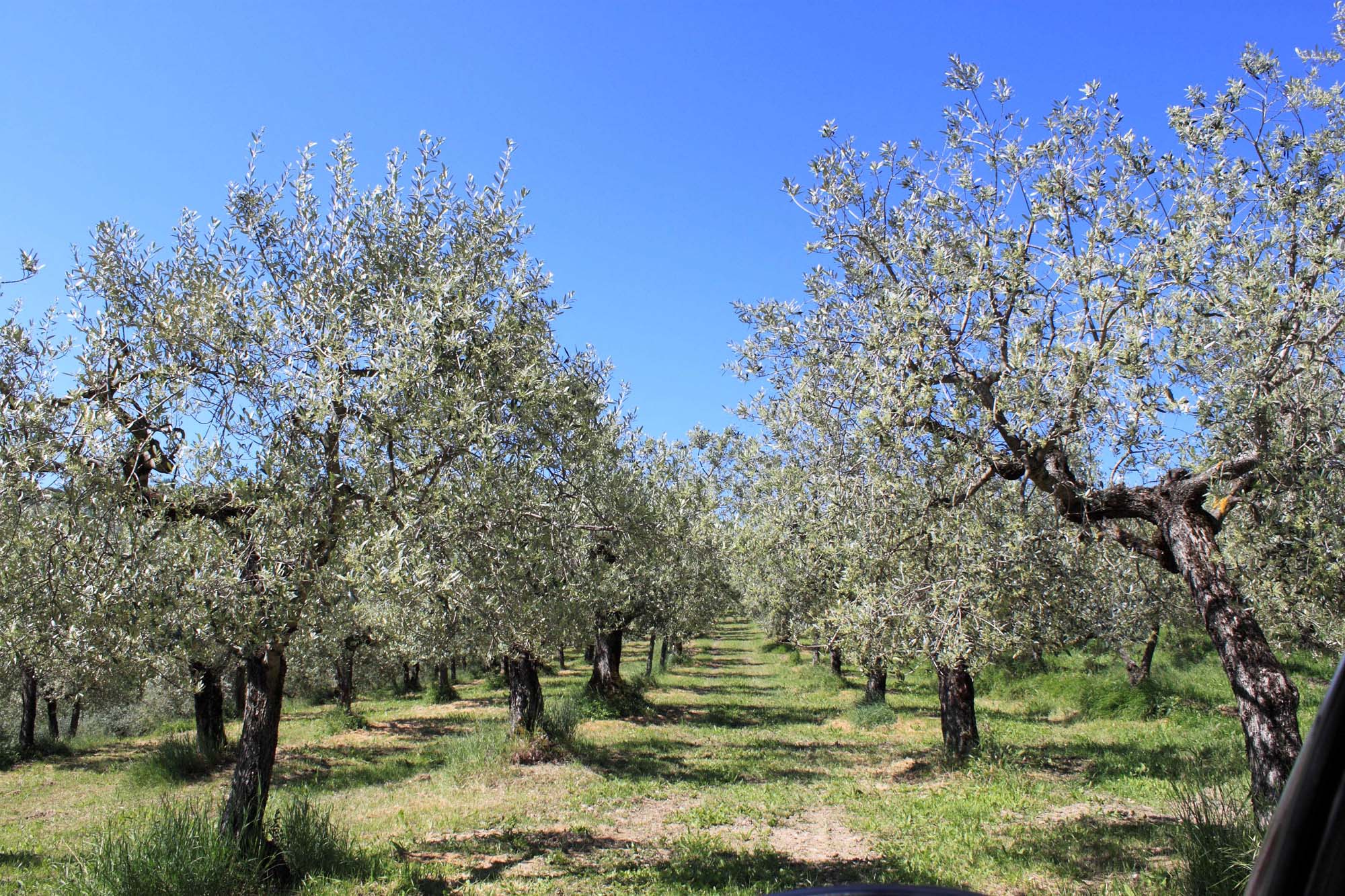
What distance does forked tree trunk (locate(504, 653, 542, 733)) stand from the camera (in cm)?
2152


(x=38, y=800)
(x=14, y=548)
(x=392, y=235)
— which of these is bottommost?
(x=38, y=800)

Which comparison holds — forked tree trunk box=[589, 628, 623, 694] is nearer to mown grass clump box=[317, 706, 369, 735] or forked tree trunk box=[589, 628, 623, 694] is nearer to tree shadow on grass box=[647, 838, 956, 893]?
mown grass clump box=[317, 706, 369, 735]

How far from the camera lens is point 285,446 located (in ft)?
27.9

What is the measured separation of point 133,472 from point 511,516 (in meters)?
4.07

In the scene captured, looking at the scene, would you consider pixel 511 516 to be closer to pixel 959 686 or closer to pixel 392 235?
pixel 392 235

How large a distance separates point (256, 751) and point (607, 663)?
22253 millimetres

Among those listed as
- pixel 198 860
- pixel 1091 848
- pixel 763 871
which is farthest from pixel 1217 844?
pixel 198 860

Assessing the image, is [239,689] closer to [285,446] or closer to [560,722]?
[560,722]

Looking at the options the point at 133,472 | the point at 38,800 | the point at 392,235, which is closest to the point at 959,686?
the point at 392,235

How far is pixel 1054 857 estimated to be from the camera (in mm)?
10828

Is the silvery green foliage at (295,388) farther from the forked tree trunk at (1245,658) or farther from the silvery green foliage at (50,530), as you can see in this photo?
the forked tree trunk at (1245,658)

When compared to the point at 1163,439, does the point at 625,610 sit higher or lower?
lower

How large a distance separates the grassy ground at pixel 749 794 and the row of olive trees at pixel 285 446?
4053mm

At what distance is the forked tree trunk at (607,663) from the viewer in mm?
31250
